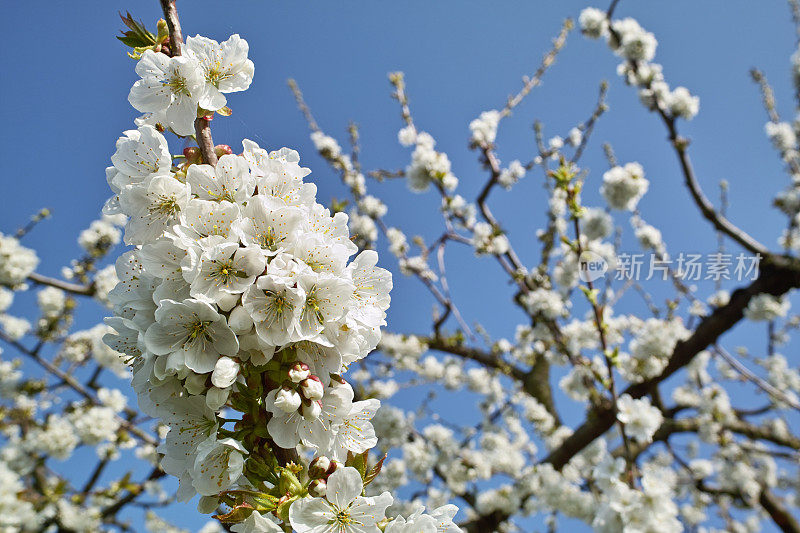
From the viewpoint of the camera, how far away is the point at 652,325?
5.34 m

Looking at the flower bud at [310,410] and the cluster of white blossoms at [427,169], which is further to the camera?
the cluster of white blossoms at [427,169]

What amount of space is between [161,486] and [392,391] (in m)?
4.39

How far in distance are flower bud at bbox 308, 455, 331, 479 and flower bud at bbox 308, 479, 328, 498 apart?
0.08 ft

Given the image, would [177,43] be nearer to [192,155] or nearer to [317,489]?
[192,155]

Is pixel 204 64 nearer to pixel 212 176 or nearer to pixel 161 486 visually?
pixel 212 176

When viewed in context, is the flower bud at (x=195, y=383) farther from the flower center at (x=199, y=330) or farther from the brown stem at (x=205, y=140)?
the brown stem at (x=205, y=140)

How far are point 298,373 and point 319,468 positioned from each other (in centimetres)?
25

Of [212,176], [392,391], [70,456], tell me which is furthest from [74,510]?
[212,176]

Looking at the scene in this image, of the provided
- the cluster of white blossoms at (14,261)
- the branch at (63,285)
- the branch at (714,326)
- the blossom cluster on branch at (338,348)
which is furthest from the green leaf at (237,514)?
the cluster of white blossoms at (14,261)

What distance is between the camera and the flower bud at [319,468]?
1066 mm

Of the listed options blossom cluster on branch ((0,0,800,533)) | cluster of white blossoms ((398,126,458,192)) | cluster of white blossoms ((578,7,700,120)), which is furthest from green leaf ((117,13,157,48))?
cluster of white blossoms ((578,7,700,120))

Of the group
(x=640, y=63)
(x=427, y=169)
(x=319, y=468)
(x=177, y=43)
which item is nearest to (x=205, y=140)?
(x=177, y=43)

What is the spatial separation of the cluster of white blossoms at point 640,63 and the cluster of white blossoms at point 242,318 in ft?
18.3

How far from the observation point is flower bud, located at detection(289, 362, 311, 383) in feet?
3.22
